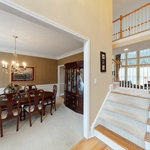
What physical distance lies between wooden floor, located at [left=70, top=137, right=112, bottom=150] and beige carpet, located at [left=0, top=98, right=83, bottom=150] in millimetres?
148

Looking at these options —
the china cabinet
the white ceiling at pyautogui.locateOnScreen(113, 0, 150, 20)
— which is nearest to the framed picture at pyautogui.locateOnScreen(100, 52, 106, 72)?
the china cabinet

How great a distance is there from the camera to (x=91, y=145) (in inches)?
61.2

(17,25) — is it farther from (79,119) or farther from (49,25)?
(79,119)

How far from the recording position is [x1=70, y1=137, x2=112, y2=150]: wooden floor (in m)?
1.50

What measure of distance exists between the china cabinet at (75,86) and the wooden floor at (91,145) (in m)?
1.33

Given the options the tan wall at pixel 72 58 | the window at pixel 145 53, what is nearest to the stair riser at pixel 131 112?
the tan wall at pixel 72 58

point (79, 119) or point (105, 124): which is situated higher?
point (105, 124)

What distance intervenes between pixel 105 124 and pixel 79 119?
3.32ft

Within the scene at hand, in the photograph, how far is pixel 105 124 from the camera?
6.07 ft

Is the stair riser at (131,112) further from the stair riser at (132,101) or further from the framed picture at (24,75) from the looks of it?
the framed picture at (24,75)

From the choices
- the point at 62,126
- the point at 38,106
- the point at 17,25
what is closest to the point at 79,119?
the point at 62,126

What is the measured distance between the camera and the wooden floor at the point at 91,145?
150 centimetres

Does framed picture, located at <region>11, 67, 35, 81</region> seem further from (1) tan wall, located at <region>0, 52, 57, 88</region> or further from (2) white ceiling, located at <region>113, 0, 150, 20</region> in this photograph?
(2) white ceiling, located at <region>113, 0, 150, 20</region>

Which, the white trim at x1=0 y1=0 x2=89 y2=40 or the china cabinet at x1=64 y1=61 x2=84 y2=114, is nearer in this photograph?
the white trim at x1=0 y1=0 x2=89 y2=40
